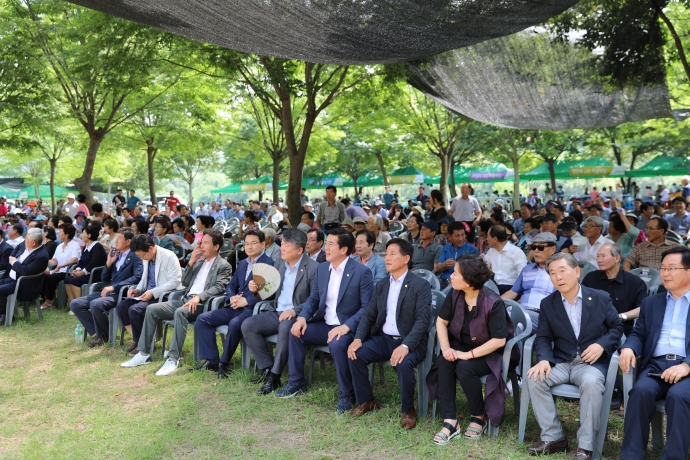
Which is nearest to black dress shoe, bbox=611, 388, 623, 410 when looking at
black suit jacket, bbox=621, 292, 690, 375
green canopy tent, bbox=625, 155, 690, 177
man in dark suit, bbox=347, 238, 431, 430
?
black suit jacket, bbox=621, 292, 690, 375

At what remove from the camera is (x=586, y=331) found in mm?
3682

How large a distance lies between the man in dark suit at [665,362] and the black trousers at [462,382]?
0.87m

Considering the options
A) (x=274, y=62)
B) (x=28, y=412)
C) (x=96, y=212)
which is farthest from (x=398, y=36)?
(x=96, y=212)

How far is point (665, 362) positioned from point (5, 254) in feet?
26.8

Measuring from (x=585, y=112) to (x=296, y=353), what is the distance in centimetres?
452

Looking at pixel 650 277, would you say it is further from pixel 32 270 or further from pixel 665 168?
pixel 665 168

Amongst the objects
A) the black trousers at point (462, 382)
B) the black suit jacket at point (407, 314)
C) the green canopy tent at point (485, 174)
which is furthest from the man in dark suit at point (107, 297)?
the green canopy tent at point (485, 174)

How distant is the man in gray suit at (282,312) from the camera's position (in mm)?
4922

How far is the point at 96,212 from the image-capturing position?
11.9 metres

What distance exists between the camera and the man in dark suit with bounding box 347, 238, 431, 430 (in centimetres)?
410

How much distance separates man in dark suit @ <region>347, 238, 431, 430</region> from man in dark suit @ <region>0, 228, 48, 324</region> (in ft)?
16.8

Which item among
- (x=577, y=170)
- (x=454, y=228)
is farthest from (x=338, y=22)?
(x=577, y=170)

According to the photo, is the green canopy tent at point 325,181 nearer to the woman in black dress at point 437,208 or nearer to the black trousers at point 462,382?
the woman in black dress at point 437,208

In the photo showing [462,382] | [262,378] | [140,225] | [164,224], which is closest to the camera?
[462,382]
